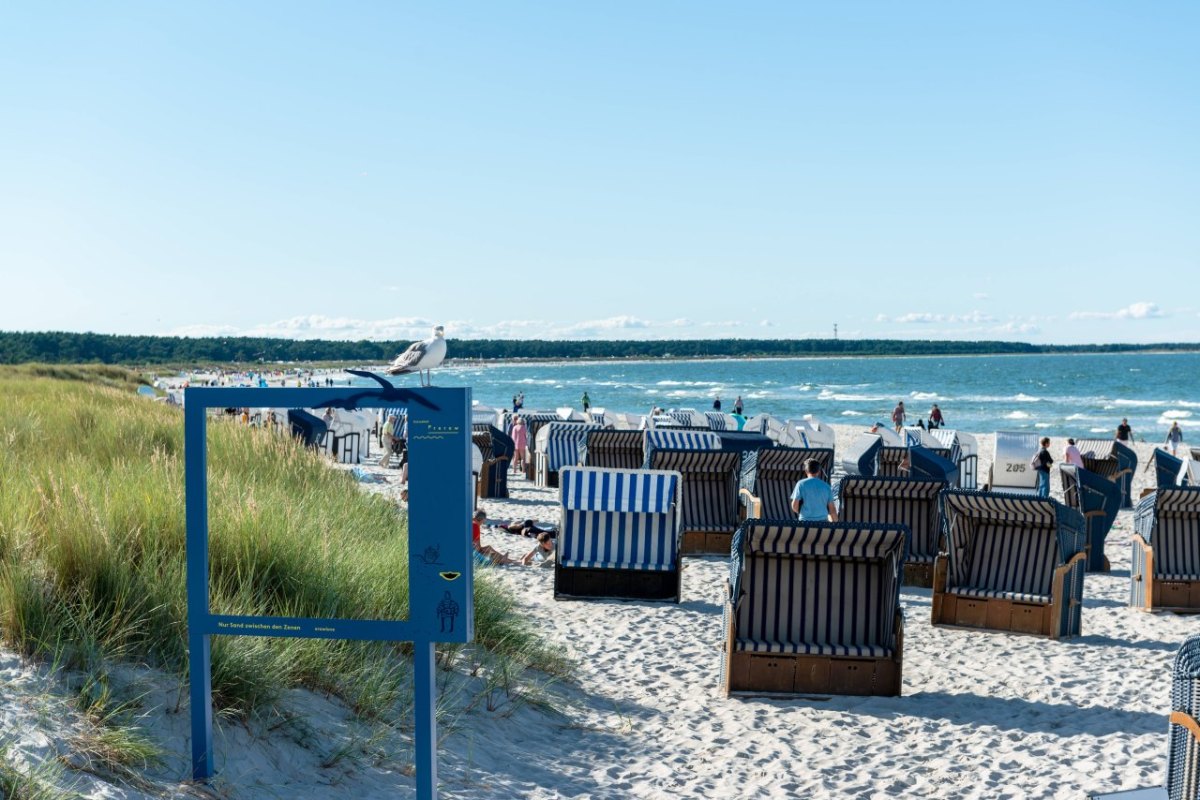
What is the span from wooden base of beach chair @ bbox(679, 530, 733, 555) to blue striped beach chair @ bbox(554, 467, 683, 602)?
2.57 m

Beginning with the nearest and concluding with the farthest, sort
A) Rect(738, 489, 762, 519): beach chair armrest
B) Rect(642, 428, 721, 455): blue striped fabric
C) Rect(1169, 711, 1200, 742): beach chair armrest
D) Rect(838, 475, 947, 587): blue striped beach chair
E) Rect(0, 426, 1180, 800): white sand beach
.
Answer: Rect(1169, 711, 1200, 742): beach chair armrest → Rect(0, 426, 1180, 800): white sand beach → Rect(738, 489, 762, 519): beach chair armrest → Rect(838, 475, 947, 587): blue striped beach chair → Rect(642, 428, 721, 455): blue striped fabric

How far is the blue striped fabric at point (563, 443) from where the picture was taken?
19.6 metres

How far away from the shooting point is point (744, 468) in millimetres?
12703

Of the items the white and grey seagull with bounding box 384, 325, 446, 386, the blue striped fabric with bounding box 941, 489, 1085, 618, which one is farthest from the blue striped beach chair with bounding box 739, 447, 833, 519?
the white and grey seagull with bounding box 384, 325, 446, 386

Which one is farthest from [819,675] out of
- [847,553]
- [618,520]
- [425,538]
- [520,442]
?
[520,442]

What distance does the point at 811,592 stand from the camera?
7.10m

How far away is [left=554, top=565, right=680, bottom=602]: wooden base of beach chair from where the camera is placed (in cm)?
986

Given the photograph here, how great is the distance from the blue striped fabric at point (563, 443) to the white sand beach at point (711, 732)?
418 inches

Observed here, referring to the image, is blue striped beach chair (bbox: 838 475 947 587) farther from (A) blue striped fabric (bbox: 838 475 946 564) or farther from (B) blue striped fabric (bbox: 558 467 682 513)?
(B) blue striped fabric (bbox: 558 467 682 513)

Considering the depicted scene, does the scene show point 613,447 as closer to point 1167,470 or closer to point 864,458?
point 864,458

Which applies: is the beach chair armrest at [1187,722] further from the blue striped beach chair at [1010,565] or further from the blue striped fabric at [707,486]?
the blue striped fabric at [707,486]

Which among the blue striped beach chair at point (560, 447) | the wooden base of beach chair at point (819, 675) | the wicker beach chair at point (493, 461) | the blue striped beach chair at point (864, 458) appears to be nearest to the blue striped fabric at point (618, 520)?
the wooden base of beach chair at point (819, 675)

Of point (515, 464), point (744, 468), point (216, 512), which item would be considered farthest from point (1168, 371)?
point (216, 512)

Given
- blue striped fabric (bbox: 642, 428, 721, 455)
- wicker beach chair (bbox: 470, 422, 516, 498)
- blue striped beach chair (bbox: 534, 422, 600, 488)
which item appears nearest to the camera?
blue striped fabric (bbox: 642, 428, 721, 455)
